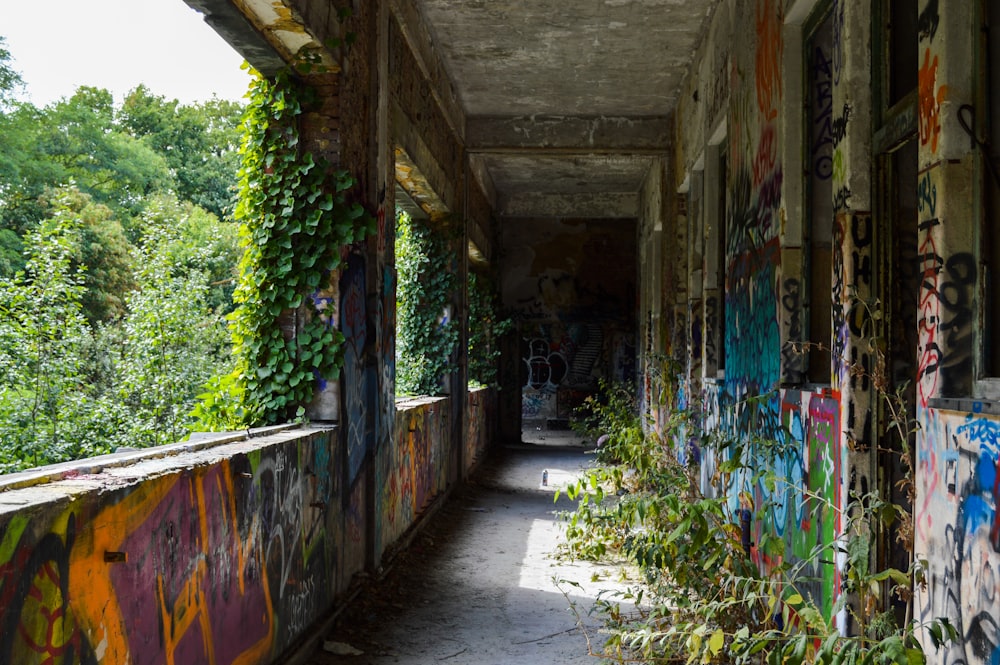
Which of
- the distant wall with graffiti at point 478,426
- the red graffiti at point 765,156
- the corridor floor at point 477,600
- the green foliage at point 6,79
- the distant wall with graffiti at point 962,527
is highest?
the green foliage at point 6,79

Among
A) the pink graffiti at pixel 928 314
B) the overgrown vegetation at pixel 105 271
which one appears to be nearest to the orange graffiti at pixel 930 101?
the pink graffiti at pixel 928 314

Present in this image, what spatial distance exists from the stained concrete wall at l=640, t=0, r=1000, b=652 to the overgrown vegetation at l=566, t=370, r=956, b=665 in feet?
0.36

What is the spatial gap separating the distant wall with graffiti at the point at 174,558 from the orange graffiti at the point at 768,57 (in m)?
3.35

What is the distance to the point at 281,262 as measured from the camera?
550 cm

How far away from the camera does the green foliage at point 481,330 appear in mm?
13578

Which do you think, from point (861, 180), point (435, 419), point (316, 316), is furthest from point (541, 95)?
point (861, 180)

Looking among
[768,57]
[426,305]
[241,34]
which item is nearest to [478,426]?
[426,305]

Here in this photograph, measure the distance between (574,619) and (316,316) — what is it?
2657 mm

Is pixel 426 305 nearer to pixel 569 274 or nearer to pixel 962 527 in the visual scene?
pixel 569 274

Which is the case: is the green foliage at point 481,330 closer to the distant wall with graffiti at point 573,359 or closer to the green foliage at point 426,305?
the green foliage at point 426,305

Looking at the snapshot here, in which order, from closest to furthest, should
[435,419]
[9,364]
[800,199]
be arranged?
[800,199]
[435,419]
[9,364]

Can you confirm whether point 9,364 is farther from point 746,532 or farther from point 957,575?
point 957,575

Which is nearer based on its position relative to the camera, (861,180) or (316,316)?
(861,180)

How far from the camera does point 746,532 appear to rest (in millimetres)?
5922
